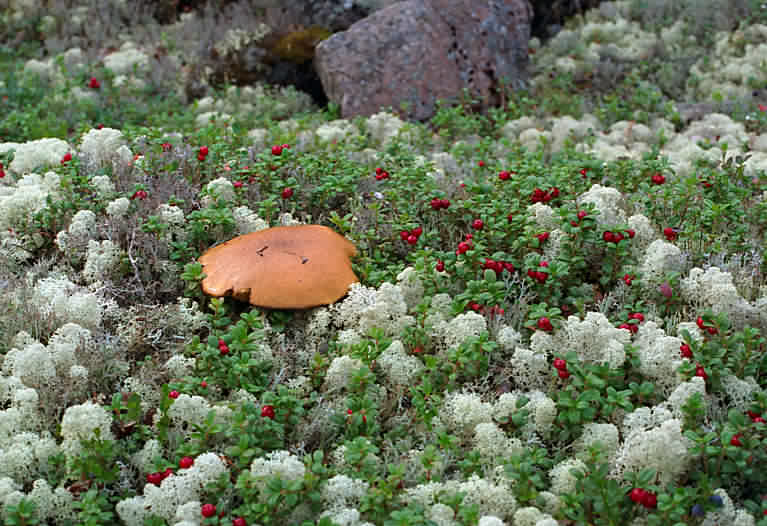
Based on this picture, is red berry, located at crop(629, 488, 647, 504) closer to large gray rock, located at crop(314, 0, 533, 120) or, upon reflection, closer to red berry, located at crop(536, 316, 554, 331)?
red berry, located at crop(536, 316, 554, 331)

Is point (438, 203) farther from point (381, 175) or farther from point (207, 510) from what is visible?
point (207, 510)

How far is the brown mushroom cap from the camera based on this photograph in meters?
3.94

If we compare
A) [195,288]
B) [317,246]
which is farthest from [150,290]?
[317,246]

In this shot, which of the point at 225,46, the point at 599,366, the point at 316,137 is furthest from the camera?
the point at 225,46

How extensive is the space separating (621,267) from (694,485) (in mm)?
1444

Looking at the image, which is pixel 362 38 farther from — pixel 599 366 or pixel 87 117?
pixel 599 366

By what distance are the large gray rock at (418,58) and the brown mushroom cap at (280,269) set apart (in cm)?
394

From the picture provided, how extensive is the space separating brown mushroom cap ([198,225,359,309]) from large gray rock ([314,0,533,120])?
12.9 ft

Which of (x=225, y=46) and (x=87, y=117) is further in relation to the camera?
(x=225, y=46)

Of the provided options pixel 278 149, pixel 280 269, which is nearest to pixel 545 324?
pixel 280 269

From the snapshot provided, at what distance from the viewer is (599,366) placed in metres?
3.51

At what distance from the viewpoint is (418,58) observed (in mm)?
8180

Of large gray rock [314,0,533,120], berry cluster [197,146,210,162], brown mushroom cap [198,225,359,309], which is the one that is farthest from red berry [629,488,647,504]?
large gray rock [314,0,533,120]

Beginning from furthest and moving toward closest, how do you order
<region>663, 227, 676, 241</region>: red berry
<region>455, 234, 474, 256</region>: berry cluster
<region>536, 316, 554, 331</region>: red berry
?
<region>663, 227, 676, 241</region>: red berry < <region>455, 234, 474, 256</region>: berry cluster < <region>536, 316, 554, 331</region>: red berry
